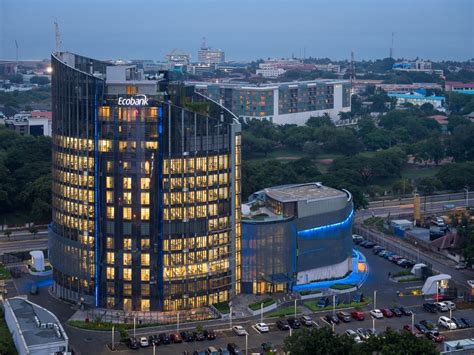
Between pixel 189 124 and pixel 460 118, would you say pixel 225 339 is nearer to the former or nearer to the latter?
pixel 189 124

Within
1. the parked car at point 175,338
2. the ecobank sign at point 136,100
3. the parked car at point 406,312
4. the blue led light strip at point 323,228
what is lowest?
the parked car at point 175,338

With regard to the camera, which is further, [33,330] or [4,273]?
[4,273]

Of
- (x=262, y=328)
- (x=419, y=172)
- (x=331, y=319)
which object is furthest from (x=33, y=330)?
(x=419, y=172)

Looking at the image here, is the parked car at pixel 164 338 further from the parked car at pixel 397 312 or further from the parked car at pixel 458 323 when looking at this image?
the parked car at pixel 458 323

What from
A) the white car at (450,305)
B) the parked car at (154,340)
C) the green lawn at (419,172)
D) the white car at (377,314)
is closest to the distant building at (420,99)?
the green lawn at (419,172)

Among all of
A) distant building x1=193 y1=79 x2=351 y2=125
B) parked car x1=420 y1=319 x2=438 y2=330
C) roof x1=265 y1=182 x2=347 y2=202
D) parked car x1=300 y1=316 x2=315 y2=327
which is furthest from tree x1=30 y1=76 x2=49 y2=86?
parked car x1=420 y1=319 x2=438 y2=330

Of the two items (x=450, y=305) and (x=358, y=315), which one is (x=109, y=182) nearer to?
(x=358, y=315)
